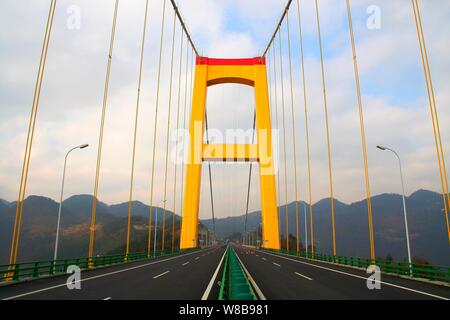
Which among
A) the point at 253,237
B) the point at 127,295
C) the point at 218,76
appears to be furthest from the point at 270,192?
the point at 253,237

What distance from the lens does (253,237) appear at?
121 m

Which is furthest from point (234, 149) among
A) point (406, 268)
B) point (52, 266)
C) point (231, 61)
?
point (52, 266)

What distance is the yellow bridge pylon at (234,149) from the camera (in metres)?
44.8

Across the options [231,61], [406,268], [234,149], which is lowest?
[406,268]

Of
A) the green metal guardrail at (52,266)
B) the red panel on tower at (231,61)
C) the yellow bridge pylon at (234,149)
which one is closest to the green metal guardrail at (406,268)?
the green metal guardrail at (52,266)

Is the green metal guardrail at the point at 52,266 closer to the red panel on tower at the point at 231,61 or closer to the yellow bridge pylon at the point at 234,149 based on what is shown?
the yellow bridge pylon at the point at 234,149

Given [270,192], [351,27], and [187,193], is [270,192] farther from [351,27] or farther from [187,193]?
[351,27]

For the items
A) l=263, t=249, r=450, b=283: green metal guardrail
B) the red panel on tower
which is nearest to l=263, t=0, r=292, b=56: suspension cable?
the red panel on tower

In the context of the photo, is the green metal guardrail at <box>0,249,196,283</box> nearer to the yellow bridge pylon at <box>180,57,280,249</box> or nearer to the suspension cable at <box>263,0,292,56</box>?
the yellow bridge pylon at <box>180,57,280,249</box>

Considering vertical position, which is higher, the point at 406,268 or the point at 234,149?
the point at 234,149

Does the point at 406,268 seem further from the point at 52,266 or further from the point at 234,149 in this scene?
the point at 234,149

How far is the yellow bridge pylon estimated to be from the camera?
44844 millimetres

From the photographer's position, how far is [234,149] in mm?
45719
